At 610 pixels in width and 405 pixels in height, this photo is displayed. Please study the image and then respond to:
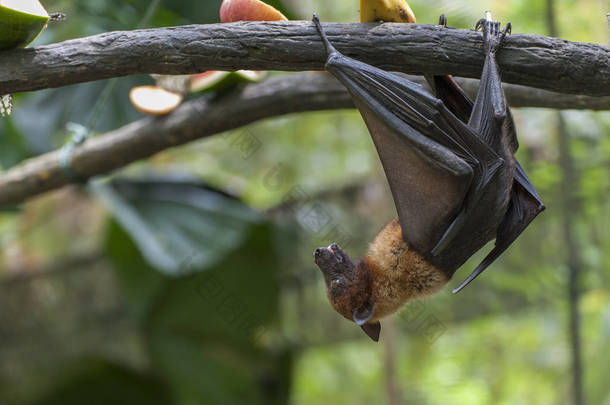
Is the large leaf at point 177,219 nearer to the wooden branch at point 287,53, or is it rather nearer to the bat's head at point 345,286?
the bat's head at point 345,286

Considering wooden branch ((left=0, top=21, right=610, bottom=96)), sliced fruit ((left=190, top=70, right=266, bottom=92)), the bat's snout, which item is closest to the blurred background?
sliced fruit ((left=190, top=70, right=266, bottom=92))

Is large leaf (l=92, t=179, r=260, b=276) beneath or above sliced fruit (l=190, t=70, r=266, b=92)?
beneath

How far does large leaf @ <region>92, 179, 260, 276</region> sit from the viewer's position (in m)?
4.02

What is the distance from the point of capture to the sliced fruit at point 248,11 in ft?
5.44

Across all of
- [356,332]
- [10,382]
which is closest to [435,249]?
[356,332]

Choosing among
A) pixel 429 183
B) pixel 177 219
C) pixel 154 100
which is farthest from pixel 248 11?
pixel 177 219

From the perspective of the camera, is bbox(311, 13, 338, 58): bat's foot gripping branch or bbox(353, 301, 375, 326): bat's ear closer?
bbox(311, 13, 338, 58): bat's foot gripping branch

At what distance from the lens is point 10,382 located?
17.9ft

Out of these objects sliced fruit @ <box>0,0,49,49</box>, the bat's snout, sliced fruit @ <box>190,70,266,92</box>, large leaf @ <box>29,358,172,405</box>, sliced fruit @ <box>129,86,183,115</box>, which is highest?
sliced fruit @ <box>0,0,49,49</box>

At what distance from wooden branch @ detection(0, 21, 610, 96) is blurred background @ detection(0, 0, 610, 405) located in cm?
143

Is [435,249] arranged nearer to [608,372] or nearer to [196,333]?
[608,372]

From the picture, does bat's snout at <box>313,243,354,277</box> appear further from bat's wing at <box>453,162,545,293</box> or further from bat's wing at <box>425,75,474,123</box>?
bat's wing at <box>425,75,474,123</box>

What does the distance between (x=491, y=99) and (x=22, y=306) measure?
17.7 ft

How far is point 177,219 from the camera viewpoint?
445 cm
